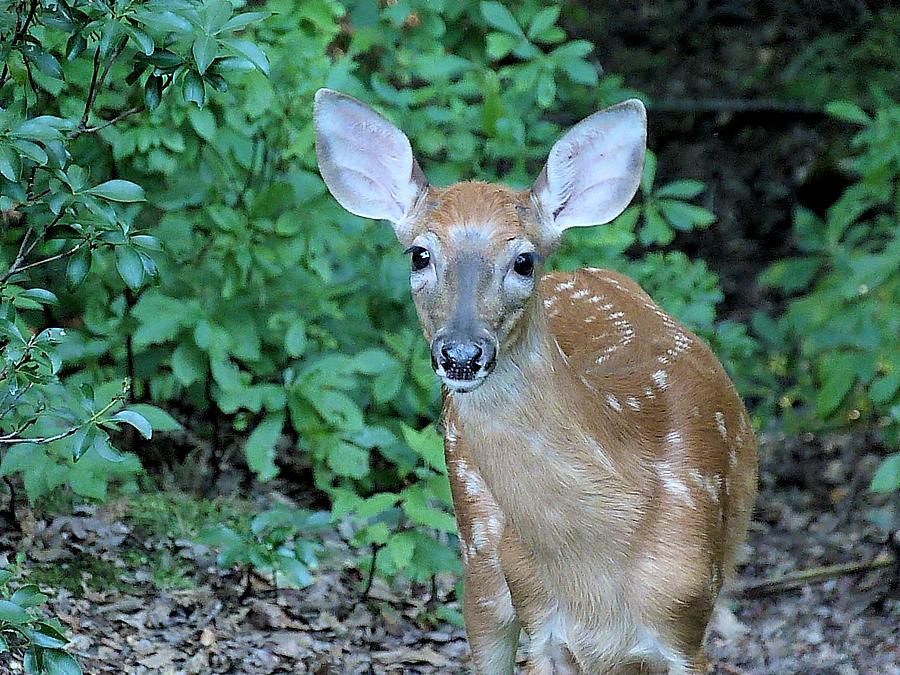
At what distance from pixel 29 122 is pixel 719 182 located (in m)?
7.38

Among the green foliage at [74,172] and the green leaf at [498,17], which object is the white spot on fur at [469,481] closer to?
the green foliage at [74,172]

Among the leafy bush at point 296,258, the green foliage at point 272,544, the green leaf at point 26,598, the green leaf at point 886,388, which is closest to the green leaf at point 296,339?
the leafy bush at point 296,258

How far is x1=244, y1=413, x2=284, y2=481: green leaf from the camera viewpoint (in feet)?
16.5

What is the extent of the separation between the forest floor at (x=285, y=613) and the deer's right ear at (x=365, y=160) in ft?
5.26

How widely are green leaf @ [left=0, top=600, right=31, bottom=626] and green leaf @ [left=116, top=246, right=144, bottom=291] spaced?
33.4 inches

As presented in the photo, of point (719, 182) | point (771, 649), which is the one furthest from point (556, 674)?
point (719, 182)

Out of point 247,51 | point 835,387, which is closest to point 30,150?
point 247,51

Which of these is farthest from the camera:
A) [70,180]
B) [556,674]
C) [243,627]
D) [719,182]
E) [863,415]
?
[719,182]

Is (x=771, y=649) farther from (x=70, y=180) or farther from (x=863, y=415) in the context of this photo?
(x=70, y=180)

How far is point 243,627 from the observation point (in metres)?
4.78

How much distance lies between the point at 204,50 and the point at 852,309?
4.06m

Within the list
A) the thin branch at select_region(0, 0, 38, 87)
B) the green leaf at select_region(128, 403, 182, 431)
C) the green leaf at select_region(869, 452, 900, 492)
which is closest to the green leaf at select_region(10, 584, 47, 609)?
the green leaf at select_region(128, 403, 182, 431)

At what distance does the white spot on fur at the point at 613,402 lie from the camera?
3.65 meters

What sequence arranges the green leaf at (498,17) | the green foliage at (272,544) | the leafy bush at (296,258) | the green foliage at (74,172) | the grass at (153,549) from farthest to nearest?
the green leaf at (498,17), the leafy bush at (296,258), the grass at (153,549), the green foliage at (272,544), the green foliage at (74,172)
